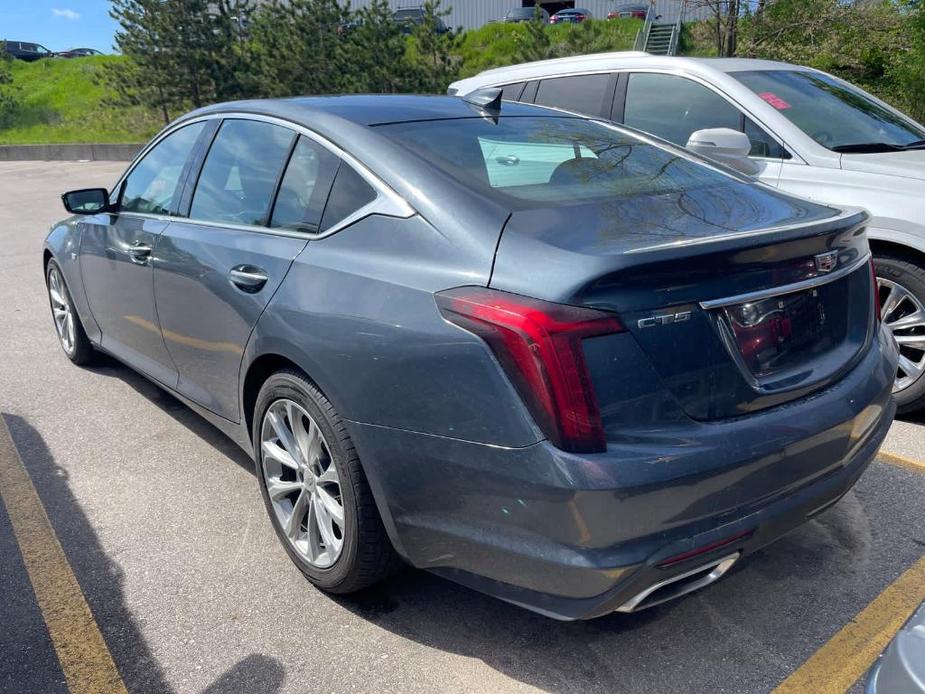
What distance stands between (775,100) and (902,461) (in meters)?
2.27

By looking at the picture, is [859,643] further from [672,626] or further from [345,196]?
[345,196]

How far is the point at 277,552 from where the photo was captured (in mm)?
3312

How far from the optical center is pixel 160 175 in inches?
165

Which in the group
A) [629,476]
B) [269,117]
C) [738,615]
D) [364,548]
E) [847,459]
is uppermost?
[269,117]

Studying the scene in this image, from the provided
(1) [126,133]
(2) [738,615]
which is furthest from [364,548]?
(1) [126,133]

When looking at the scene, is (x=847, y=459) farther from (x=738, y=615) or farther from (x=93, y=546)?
(x=93, y=546)

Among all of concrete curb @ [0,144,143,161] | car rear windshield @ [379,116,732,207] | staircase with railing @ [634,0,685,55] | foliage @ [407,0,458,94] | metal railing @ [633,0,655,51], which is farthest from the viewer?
metal railing @ [633,0,655,51]

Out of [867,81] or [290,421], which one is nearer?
[290,421]

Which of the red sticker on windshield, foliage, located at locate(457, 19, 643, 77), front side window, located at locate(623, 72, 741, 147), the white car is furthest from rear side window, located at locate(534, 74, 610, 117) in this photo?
foliage, located at locate(457, 19, 643, 77)

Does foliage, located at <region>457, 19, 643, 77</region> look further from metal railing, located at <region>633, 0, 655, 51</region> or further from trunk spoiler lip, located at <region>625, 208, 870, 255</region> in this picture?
trunk spoiler lip, located at <region>625, 208, 870, 255</region>

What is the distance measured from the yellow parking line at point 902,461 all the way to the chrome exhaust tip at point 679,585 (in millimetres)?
1893

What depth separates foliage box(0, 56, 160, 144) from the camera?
30.3 m

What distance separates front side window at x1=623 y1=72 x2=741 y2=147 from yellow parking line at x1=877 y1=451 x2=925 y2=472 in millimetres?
2075

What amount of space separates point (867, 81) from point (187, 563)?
627 inches
